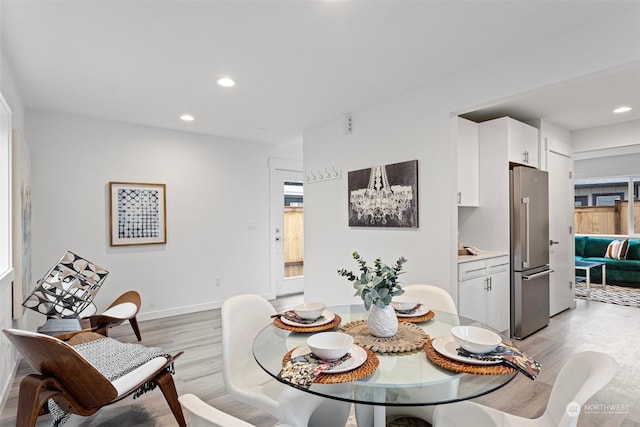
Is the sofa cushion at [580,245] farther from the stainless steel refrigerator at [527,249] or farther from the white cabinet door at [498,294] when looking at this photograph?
the white cabinet door at [498,294]

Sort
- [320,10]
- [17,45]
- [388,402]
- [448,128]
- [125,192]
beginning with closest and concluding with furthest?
[388,402]
[320,10]
[17,45]
[448,128]
[125,192]

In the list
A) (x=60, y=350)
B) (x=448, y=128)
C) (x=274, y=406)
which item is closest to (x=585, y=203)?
(x=448, y=128)

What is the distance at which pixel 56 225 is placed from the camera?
384 cm

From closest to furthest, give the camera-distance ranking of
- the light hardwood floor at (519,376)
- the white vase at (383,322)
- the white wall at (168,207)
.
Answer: the white vase at (383,322) → the light hardwood floor at (519,376) → the white wall at (168,207)

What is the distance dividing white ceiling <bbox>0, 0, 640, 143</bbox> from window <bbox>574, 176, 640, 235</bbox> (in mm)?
4149

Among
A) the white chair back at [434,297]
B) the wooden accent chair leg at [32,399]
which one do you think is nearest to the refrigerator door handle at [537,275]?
the white chair back at [434,297]

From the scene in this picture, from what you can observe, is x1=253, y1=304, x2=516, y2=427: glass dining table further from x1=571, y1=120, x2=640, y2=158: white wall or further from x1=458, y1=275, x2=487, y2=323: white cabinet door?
x1=571, y1=120, x2=640, y2=158: white wall

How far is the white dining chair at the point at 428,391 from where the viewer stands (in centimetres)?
124

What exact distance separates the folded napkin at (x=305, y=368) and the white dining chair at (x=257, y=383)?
15.7 inches

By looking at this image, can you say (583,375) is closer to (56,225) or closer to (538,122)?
(538,122)

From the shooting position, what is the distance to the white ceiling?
6.55ft

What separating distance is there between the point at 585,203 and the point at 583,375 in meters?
8.61

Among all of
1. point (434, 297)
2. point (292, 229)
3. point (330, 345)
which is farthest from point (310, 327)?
point (292, 229)

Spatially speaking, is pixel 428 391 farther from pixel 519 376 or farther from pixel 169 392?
pixel 519 376
